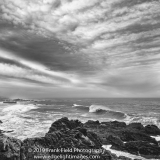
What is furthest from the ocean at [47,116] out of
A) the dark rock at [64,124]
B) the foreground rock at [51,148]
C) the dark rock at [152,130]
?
the foreground rock at [51,148]

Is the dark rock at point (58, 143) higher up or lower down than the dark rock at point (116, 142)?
higher up

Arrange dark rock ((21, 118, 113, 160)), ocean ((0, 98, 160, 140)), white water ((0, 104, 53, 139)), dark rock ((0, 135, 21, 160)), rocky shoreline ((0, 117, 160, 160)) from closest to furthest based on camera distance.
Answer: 1. dark rock ((0, 135, 21, 160))
2. rocky shoreline ((0, 117, 160, 160))
3. dark rock ((21, 118, 113, 160))
4. white water ((0, 104, 53, 139))
5. ocean ((0, 98, 160, 140))

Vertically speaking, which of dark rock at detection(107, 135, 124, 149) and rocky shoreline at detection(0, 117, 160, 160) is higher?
rocky shoreline at detection(0, 117, 160, 160)

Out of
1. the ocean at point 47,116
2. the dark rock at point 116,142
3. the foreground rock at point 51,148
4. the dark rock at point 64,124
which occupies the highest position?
the foreground rock at point 51,148

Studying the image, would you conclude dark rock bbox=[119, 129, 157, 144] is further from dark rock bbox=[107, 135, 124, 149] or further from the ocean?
the ocean

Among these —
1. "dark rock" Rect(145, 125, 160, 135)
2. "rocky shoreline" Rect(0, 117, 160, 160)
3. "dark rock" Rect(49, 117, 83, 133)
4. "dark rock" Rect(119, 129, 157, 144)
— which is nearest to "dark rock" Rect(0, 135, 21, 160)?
"rocky shoreline" Rect(0, 117, 160, 160)

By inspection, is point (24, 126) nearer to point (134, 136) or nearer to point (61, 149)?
point (61, 149)

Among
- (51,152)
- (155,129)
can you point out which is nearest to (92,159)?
(51,152)

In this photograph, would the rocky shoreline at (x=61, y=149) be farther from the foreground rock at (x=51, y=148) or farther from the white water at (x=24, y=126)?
the white water at (x=24, y=126)

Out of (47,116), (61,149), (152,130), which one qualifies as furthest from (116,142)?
(47,116)

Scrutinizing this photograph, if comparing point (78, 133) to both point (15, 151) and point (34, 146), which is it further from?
point (15, 151)

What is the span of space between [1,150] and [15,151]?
93 centimetres

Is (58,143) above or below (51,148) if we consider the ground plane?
above

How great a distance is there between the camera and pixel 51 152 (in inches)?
465
